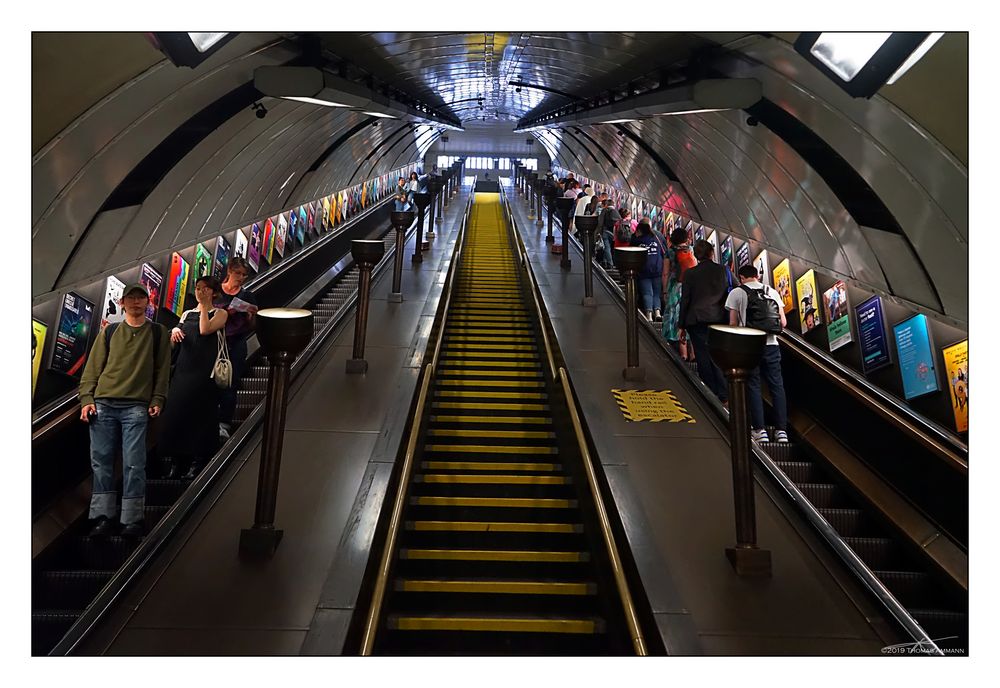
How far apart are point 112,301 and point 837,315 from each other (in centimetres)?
698

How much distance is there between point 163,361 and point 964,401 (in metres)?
5.35

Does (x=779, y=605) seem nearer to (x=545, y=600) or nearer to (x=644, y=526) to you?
(x=644, y=526)

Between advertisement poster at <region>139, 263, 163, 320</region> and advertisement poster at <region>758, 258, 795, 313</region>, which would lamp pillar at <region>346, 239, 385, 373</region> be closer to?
advertisement poster at <region>139, 263, 163, 320</region>

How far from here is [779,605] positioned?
9.32 feet

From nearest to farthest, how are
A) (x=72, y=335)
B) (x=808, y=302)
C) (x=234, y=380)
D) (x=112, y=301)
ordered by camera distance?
1. (x=72, y=335)
2. (x=234, y=380)
3. (x=112, y=301)
4. (x=808, y=302)

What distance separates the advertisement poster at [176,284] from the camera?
6.77 meters

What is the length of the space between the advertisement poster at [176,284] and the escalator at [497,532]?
9.44 feet

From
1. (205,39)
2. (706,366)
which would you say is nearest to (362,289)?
(205,39)

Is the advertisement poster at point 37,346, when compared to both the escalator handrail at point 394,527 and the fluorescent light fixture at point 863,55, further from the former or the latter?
the fluorescent light fixture at point 863,55

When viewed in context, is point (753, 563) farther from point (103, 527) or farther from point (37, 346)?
point (37, 346)

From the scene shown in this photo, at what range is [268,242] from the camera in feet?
37.2

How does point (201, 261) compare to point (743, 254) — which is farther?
point (743, 254)

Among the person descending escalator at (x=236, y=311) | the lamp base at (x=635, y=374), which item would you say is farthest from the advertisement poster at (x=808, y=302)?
the person descending escalator at (x=236, y=311)

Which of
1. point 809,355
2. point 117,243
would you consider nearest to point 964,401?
point 809,355
